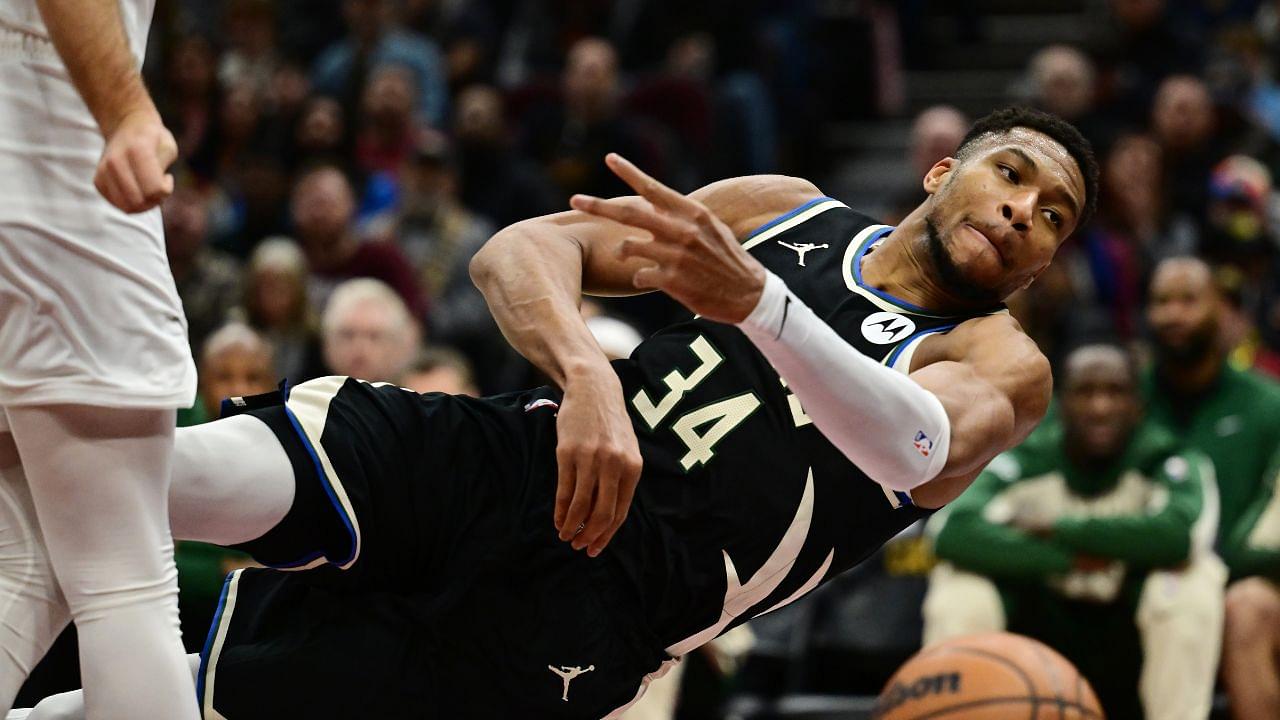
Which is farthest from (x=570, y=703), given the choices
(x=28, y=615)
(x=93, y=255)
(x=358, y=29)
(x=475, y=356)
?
(x=358, y=29)

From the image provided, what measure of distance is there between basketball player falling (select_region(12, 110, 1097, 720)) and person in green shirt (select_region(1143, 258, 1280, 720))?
3168mm

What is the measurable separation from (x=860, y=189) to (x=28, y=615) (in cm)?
974

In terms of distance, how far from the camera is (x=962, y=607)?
22.8ft

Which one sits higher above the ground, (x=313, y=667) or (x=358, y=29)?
(x=313, y=667)

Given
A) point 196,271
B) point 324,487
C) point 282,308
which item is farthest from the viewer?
point 196,271

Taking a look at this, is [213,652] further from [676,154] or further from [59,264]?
[676,154]

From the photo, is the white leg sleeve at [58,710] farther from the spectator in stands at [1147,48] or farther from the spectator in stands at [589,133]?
the spectator in stands at [1147,48]

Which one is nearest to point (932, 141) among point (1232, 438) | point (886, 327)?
point (1232, 438)

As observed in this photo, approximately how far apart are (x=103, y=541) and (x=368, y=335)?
17.3 feet

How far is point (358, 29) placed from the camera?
40.1 ft

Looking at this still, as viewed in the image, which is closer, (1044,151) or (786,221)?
(1044,151)

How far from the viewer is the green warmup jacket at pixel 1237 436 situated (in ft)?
24.2

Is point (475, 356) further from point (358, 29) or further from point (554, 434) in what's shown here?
point (554, 434)

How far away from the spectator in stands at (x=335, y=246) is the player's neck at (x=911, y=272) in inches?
228
